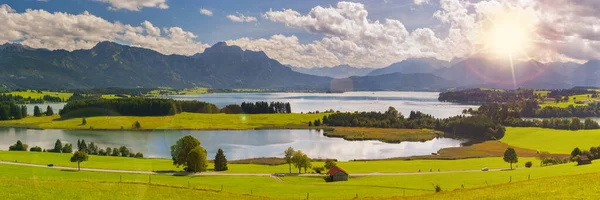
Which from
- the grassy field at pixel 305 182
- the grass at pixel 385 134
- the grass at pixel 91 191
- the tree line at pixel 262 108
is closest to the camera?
the grass at pixel 91 191

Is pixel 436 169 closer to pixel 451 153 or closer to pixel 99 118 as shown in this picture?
pixel 451 153

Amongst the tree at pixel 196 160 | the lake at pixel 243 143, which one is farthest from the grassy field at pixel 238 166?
the lake at pixel 243 143

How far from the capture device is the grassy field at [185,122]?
138 metres

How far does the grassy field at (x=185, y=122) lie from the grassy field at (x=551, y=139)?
220 ft

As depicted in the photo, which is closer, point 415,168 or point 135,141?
point 415,168

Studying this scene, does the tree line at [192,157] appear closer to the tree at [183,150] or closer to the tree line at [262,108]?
the tree at [183,150]

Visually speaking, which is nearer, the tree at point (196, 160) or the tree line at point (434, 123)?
the tree at point (196, 160)

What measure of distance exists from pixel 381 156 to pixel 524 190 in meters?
60.9

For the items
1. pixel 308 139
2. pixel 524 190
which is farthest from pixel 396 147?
pixel 524 190

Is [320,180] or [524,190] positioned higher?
[524,190]

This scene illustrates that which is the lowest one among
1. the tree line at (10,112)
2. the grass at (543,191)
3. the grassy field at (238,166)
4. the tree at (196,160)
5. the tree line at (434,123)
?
the grassy field at (238,166)

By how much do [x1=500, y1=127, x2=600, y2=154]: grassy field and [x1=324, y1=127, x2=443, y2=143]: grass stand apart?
2163 cm

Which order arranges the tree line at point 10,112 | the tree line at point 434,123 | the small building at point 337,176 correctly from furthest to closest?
the tree line at point 10,112
the tree line at point 434,123
the small building at point 337,176

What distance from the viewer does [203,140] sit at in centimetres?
10894
